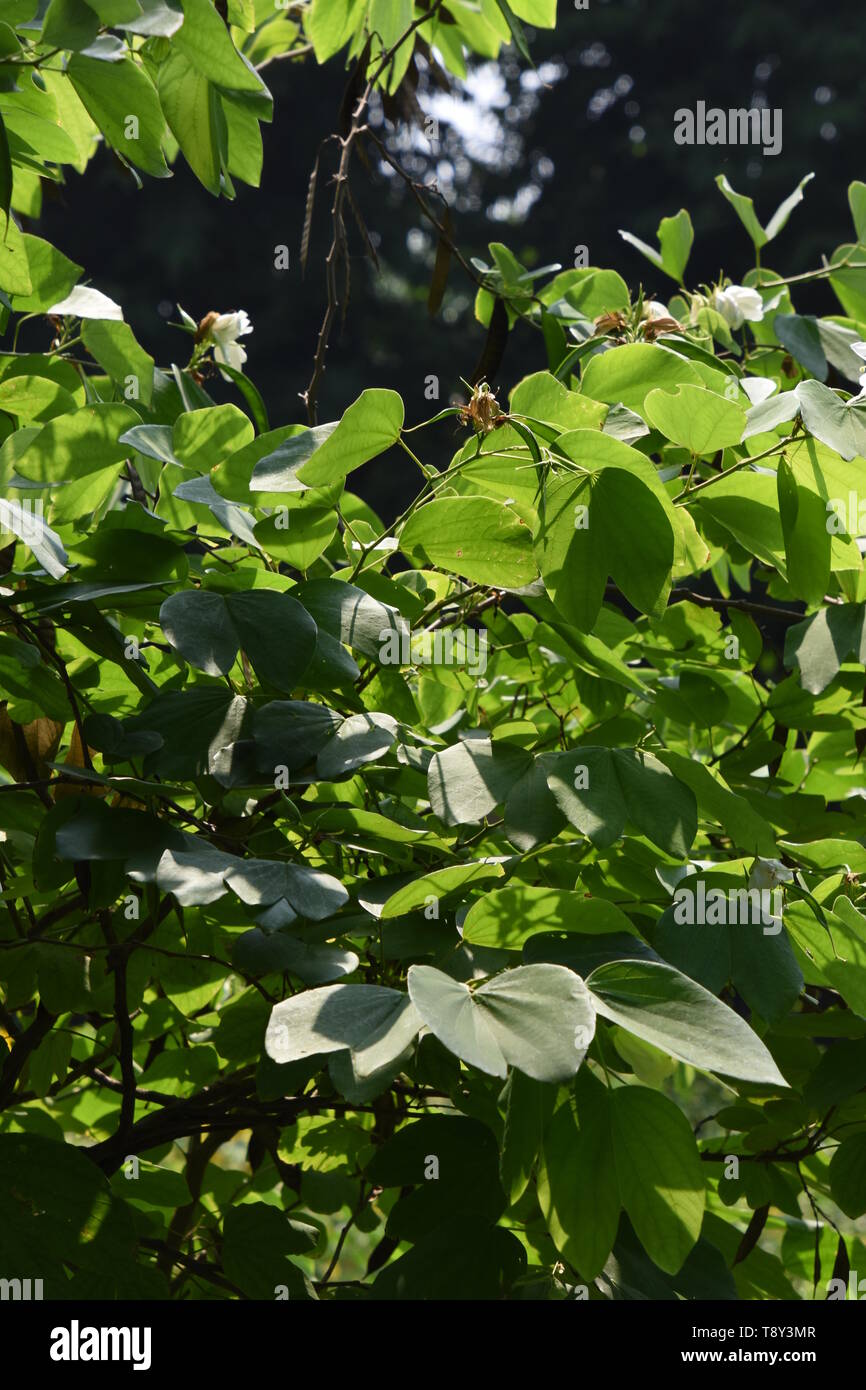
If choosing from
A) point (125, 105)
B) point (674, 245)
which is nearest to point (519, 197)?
point (674, 245)

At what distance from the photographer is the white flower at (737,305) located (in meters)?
1.31

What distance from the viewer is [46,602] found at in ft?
2.67

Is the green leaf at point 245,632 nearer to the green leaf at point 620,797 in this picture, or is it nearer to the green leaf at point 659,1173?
the green leaf at point 620,797

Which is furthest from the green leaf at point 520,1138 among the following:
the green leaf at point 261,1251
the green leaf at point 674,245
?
the green leaf at point 674,245

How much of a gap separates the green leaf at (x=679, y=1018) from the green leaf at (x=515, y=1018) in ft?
0.10

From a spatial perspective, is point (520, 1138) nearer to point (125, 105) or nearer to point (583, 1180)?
point (583, 1180)

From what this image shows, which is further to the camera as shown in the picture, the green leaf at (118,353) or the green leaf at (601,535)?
the green leaf at (118,353)

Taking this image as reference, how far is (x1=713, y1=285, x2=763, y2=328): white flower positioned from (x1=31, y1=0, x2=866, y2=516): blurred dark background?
34.0ft

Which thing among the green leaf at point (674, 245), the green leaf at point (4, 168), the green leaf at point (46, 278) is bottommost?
the green leaf at point (4, 168)

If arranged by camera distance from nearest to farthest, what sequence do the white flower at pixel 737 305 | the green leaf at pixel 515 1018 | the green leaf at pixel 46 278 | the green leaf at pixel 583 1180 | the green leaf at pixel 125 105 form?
the green leaf at pixel 515 1018 < the green leaf at pixel 583 1180 < the green leaf at pixel 125 105 < the green leaf at pixel 46 278 < the white flower at pixel 737 305

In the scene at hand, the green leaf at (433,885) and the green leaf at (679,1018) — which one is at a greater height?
the green leaf at (433,885)

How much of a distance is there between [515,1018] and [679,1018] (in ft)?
0.29
